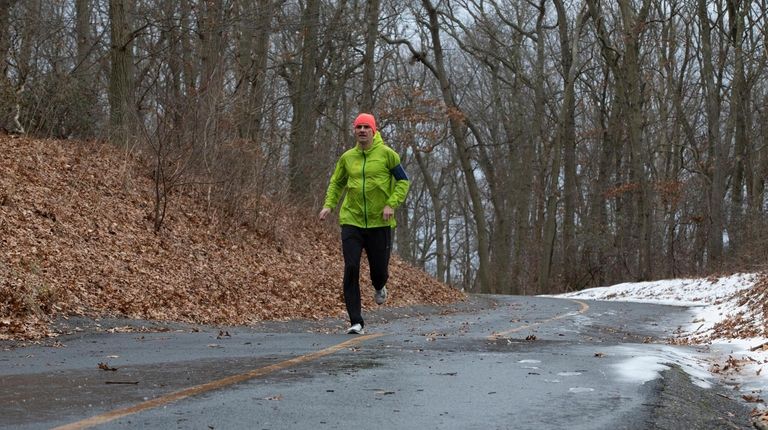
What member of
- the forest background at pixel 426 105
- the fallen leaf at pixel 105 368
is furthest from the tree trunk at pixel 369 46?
the fallen leaf at pixel 105 368

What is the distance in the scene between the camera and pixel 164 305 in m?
12.5

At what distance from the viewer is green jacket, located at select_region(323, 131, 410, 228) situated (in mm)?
10336

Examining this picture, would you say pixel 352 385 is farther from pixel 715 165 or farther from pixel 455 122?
pixel 455 122

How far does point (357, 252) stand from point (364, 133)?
136 cm

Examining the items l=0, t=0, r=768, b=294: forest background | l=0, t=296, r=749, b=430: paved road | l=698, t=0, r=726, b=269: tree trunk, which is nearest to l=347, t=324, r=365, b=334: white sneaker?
l=0, t=296, r=749, b=430: paved road

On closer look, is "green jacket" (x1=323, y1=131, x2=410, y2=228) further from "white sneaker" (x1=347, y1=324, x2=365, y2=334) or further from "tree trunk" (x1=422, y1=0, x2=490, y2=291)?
"tree trunk" (x1=422, y1=0, x2=490, y2=291)

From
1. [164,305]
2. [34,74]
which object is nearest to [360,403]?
[164,305]

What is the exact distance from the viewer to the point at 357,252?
10.3 m

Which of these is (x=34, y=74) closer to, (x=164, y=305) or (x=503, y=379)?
(x=164, y=305)

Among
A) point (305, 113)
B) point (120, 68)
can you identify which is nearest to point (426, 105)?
point (305, 113)

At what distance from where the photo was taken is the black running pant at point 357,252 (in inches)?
407

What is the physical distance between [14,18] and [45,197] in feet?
25.0

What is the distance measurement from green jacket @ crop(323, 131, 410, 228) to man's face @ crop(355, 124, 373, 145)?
0.12 metres

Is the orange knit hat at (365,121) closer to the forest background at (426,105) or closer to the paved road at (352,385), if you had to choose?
the paved road at (352,385)
